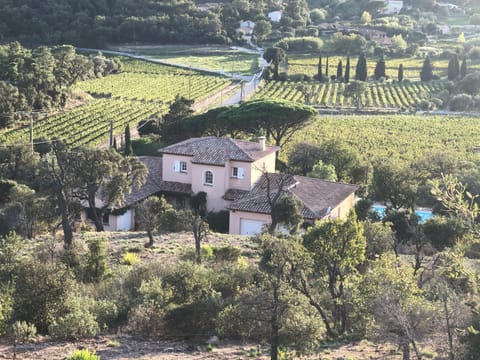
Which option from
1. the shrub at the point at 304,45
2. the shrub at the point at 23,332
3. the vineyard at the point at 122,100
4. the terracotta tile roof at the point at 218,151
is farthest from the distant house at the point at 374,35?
the shrub at the point at 23,332

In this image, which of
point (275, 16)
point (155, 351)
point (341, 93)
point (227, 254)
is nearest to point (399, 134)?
point (341, 93)

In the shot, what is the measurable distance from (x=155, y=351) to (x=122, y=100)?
51.9m

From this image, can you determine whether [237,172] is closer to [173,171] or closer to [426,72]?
[173,171]

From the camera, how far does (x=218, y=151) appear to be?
95.7 ft

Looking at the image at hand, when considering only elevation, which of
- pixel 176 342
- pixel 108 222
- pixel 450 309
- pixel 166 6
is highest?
pixel 166 6

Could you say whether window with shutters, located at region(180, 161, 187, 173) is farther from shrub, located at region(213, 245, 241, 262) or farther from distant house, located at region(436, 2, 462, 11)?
distant house, located at region(436, 2, 462, 11)

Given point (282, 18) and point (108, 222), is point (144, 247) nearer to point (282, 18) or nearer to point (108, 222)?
point (108, 222)

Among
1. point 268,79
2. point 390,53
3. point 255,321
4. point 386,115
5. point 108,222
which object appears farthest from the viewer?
point 390,53

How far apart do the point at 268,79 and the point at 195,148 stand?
51.8 m

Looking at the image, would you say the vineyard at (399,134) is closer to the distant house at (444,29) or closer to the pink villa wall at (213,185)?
the pink villa wall at (213,185)

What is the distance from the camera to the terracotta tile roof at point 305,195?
26.1 metres

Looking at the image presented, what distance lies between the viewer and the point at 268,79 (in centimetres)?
8012

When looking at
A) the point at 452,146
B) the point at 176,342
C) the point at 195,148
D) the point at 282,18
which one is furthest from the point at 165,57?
the point at 176,342

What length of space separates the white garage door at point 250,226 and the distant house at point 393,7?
129 meters
